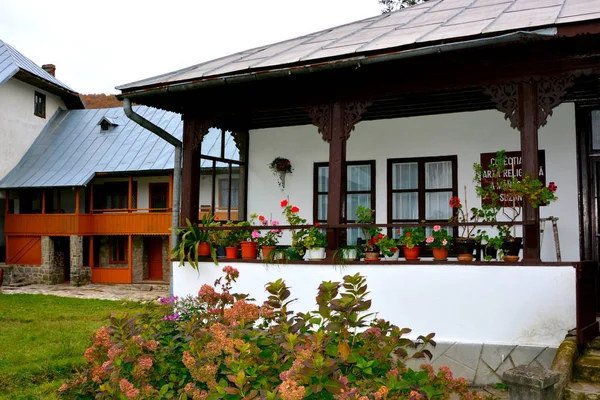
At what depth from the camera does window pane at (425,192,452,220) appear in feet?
29.0

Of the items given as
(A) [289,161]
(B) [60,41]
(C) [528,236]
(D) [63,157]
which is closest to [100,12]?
(B) [60,41]

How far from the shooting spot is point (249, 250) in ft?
25.9

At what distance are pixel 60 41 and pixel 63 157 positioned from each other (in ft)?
214

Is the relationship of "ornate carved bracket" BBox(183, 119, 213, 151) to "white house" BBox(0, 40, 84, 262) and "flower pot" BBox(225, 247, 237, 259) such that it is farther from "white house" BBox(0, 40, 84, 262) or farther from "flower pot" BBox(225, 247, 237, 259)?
"white house" BBox(0, 40, 84, 262)

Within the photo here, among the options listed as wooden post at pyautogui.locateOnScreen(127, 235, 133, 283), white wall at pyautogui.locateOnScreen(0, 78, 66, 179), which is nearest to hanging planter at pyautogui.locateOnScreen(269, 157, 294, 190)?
wooden post at pyautogui.locateOnScreen(127, 235, 133, 283)

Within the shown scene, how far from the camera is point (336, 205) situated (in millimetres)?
7109

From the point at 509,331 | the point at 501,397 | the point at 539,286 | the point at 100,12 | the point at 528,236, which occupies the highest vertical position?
the point at 100,12

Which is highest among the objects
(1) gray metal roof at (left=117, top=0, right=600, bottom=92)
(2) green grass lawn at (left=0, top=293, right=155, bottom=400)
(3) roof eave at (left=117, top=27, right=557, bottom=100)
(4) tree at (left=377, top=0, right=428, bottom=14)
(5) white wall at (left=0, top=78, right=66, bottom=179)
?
(4) tree at (left=377, top=0, right=428, bottom=14)

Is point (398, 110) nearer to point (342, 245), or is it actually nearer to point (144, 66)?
point (342, 245)

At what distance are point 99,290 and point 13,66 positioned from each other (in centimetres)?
1006

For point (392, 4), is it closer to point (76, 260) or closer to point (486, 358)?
point (76, 260)

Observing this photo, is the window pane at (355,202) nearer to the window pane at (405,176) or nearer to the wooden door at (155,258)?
the window pane at (405,176)

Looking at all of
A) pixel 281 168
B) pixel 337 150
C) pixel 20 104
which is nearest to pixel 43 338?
pixel 281 168

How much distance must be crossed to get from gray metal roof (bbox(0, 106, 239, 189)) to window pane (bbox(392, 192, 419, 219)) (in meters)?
12.9
